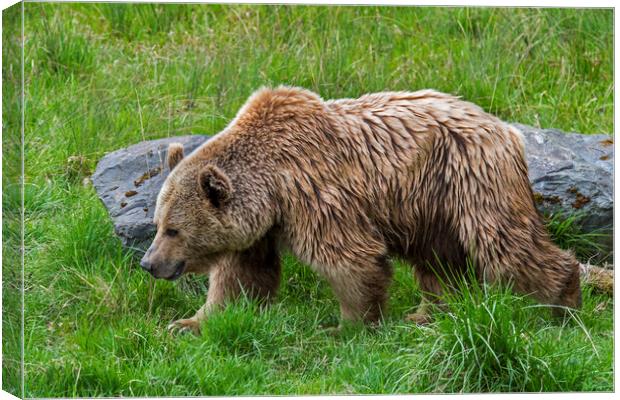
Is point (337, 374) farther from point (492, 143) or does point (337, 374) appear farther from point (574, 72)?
point (574, 72)

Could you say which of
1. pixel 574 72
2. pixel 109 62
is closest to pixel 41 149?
pixel 109 62

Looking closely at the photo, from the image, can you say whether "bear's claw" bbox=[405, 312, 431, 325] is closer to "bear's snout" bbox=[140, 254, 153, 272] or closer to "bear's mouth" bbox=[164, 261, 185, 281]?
"bear's mouth" bbox=[164, 261, 185, 281]

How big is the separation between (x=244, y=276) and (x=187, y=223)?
544mm

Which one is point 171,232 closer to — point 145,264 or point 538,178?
point 145,264

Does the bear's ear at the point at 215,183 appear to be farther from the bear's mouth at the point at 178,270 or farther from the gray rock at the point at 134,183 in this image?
the gray rock at the point at 134,183

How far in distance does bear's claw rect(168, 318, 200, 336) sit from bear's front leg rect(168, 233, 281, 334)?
0.02m

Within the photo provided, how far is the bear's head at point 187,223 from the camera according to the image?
273 inches

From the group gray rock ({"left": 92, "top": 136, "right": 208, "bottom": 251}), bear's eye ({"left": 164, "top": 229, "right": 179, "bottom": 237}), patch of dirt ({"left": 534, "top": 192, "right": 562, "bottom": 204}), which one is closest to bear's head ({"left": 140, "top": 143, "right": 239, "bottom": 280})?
bear's eye ({"left": 164, "top": 229, "right": 179, "bottom": 237})

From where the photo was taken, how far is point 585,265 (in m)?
7.71

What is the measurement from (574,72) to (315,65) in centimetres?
151

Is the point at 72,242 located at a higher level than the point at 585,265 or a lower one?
higher

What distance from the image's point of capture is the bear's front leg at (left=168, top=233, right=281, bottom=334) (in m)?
7.26

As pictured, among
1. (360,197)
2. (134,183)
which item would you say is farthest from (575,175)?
(134,183)

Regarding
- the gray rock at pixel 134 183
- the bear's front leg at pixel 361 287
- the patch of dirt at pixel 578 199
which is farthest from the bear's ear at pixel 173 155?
the patch of dirt at pixel 578 199
